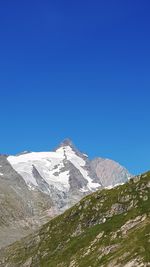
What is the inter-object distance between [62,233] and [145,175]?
2585cm

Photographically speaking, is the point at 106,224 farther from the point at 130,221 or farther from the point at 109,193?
the point at 109,193

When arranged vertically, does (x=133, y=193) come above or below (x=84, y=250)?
above

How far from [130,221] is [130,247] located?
18624mm

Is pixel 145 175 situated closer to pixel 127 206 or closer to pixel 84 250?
pixel 127 206

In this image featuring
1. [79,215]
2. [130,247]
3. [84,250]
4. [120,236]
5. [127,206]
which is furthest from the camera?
[79,215]

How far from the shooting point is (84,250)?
107 metres

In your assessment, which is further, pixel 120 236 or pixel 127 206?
pixel 127 206

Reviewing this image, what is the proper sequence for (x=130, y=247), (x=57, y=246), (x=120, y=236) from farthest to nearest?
1. (x=57, y=246)
2. (x=120, y=236)
3. (x=130, y=247)

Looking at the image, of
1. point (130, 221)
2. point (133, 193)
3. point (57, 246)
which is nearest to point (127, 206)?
point (133, 193)

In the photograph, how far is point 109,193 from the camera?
435 feet

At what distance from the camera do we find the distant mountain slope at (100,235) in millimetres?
86812

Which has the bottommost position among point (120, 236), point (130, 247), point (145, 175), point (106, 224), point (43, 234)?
point (130, 247)

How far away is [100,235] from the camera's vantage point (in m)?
108

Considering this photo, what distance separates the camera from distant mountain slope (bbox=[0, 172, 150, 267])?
86.8m
